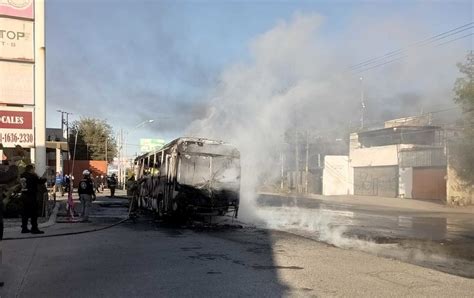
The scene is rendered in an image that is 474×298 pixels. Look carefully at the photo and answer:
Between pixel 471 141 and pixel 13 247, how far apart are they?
90.8 ft

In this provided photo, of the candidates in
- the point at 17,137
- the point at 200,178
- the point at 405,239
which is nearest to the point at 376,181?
the point at 200,178

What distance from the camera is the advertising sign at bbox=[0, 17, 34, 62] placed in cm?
1714

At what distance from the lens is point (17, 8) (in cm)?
1731

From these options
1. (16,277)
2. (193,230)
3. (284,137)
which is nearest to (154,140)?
(284,137)

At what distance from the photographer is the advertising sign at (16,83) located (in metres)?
17.2

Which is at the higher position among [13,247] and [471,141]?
[471,141]

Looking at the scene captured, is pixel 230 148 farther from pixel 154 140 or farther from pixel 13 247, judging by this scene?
pixel 154 140

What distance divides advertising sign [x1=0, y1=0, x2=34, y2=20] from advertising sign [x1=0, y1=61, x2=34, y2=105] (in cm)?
162

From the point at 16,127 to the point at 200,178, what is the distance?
6.55 meters

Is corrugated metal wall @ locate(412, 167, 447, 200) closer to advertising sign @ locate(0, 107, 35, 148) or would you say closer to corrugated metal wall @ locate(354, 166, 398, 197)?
corrugated metal wall @ locate(354, 166, 398, 197)

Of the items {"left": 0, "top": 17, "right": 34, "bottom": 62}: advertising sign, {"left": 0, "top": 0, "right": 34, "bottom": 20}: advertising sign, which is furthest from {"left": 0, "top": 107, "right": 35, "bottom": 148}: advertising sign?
{"left": 0, "top": 0, "right": 34, "bottom": 20}: advertising sign

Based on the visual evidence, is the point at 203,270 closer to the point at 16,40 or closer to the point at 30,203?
the point at 30,203

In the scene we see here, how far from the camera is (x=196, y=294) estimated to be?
636cm

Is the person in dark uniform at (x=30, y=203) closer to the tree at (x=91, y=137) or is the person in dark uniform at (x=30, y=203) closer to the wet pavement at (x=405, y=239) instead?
the wet pavement at (x=405, y=239)
